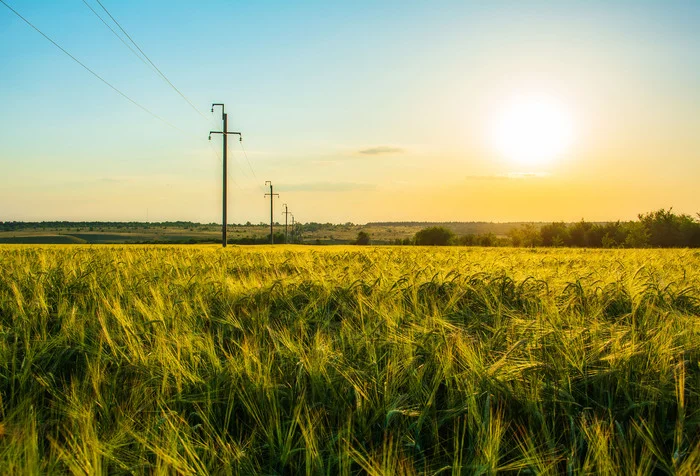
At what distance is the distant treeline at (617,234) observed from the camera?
4078cm

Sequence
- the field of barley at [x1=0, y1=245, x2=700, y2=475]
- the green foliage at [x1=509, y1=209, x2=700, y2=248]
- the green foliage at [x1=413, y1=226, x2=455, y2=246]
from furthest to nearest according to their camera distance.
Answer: the green foliage at [x1=413, y1=226, x2=455, y2=246] < the green foliage at [x1=509, y1=209, x2=700, y2=248] < the field of barley at [x1=0, y1=245, x2=700, y2=475]

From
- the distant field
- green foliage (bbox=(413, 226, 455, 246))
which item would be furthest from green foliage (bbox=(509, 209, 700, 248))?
green foliage (bbox=(413, 226, 455, 246))

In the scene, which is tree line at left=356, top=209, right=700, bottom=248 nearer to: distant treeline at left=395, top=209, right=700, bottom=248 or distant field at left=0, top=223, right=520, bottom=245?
distant treeline at left=395, top=209, right=700, bottom=248

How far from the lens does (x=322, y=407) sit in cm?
218

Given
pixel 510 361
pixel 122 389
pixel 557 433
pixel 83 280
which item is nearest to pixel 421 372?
pixel 510 361

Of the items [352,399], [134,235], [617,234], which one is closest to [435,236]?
[617,234]

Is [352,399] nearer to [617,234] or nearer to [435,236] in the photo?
[617,234]

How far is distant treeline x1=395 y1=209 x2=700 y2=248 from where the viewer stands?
40.8 meters

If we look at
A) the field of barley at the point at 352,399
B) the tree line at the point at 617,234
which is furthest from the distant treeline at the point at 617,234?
the field of barley at the point at 352,399

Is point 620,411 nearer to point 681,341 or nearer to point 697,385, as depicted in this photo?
point 697,385

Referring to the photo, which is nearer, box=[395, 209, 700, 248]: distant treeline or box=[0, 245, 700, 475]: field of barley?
box=[0, 245, 700, 475]: field of barley

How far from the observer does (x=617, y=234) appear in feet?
147

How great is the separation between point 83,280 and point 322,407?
4492 millimetres

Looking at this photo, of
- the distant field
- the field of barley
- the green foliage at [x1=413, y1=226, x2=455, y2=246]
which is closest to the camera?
the field of barley
